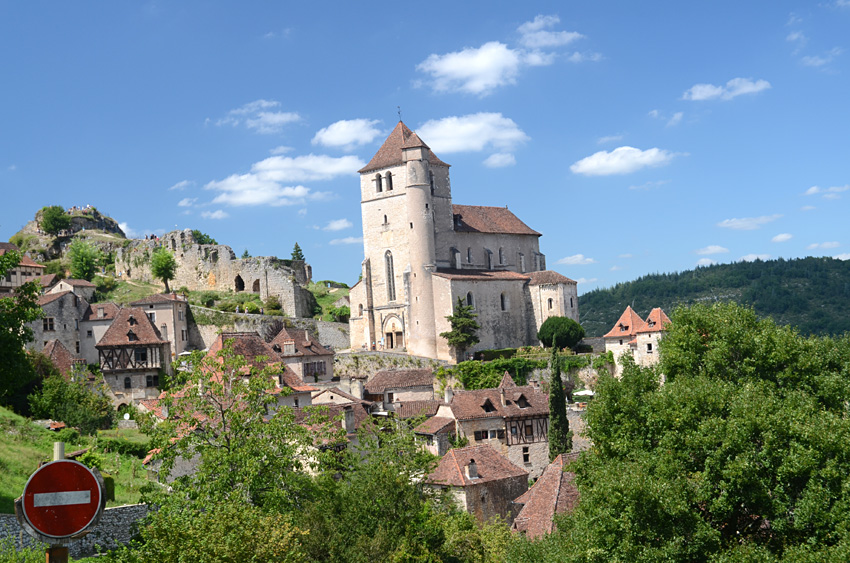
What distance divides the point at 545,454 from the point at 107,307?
3161 cm

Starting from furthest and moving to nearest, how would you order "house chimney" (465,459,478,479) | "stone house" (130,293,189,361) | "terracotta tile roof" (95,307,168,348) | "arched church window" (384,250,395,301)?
"arched church window" (384,250,395,301)
"stone house" (130,293,189,361)
"terracotta tile roof" (95,307,168,348)
"house chimney" (465,459,478,479)

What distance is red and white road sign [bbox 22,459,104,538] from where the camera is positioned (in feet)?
20.7

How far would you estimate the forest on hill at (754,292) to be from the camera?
137125mm

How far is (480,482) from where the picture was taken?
39.1m

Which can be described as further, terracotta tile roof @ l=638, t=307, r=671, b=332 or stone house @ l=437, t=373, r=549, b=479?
terracotta tile roof @ l=638, t=307, r=671, b=332

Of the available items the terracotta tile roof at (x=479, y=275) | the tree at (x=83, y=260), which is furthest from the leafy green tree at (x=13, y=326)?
the tree at (x=83, y=260)

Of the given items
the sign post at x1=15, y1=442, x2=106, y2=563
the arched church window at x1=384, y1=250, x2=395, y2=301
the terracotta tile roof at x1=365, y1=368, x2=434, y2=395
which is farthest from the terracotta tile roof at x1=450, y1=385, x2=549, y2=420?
the sign post at x1=15, y1=442, x2=106, y2=563

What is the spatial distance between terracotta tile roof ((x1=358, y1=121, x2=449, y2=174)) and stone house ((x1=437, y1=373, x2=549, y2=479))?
2219 centimetres

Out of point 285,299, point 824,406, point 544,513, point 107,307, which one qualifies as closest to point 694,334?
point 824,406

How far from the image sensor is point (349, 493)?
1033 inches

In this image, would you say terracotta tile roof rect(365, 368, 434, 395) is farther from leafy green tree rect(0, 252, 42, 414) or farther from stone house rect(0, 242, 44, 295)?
leafy green tree rect(0, 252, 42, 414)

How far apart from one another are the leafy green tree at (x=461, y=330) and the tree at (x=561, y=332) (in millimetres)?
5506

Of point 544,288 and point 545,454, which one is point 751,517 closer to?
point 545,454

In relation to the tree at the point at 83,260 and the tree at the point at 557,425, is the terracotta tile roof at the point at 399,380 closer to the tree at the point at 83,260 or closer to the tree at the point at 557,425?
the tree at the point at 557,425
